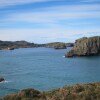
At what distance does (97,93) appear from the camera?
23.5 metres

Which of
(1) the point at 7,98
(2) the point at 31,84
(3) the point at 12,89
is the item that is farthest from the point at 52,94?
(2) the point at 31,84

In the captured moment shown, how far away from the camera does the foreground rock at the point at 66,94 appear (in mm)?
23061

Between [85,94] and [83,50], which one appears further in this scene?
[83,50]

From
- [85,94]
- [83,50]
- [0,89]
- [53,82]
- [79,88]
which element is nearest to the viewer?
[85,94]

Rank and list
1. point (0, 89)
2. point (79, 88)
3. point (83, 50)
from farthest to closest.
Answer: point (83, 50) → point (0, 89) → point (79, 88)

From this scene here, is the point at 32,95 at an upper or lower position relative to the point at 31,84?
upper

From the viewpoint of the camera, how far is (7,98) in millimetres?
23766

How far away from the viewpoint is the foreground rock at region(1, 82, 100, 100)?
23.1 meters

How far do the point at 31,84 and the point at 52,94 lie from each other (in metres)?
60.2

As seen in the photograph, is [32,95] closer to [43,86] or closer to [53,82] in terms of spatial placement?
[43,86]

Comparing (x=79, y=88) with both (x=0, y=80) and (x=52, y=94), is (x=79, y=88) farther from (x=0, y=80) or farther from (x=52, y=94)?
(x=0, y=80)

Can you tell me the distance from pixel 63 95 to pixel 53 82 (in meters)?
63.2

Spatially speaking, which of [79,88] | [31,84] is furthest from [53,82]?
[79,88]

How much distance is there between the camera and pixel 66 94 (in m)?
23.7
